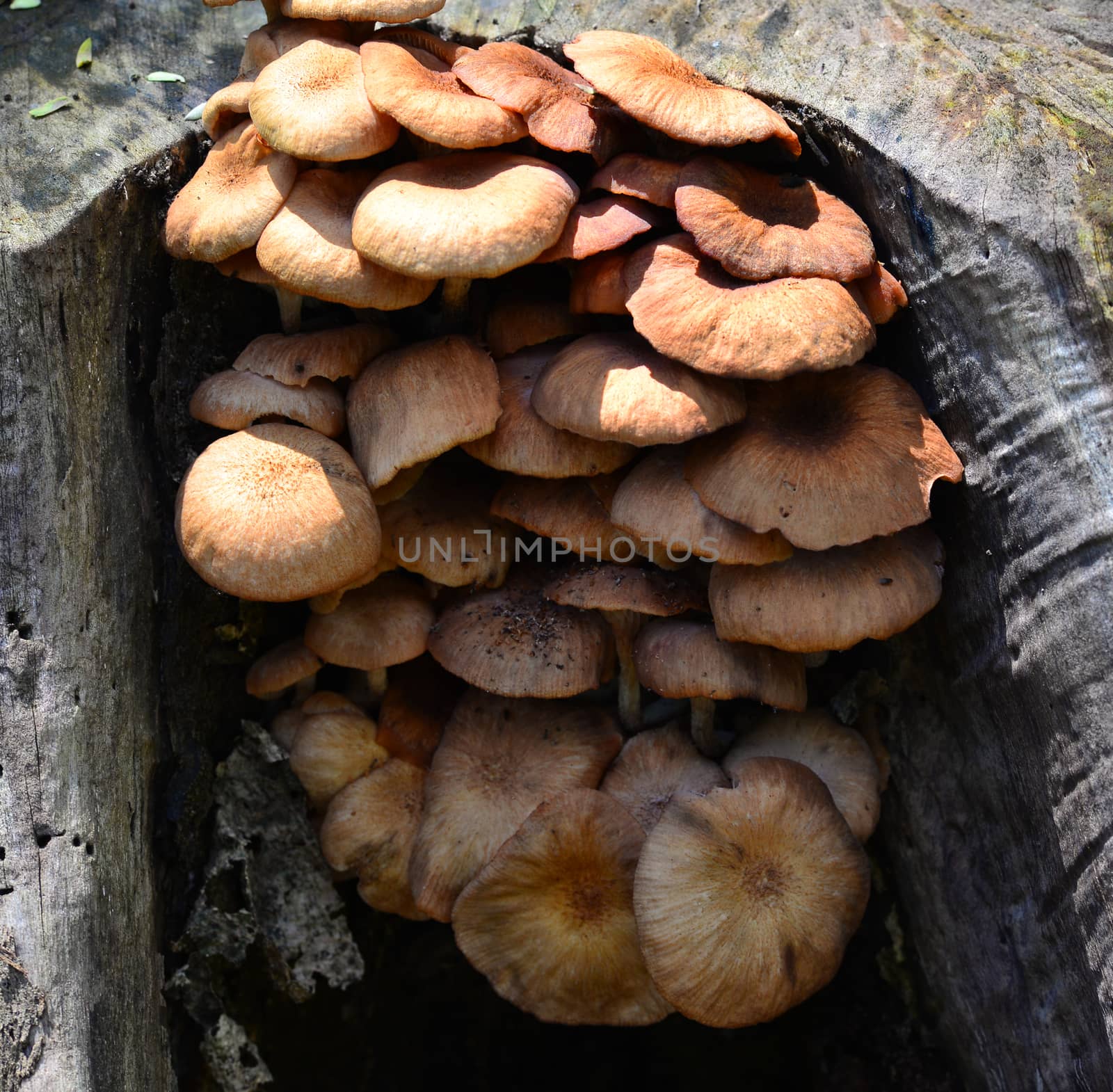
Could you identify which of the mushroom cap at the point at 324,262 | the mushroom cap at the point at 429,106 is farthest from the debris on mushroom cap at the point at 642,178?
the mushroom cap at the point at 324,262

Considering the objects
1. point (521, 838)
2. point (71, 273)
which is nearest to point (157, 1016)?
point (521, 838)

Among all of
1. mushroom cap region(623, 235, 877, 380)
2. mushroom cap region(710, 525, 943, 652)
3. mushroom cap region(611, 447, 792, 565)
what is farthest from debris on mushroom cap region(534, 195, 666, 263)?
mushroom cap region(710, 525, 943, 652)

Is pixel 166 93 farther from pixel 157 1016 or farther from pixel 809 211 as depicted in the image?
pixel 157 1016

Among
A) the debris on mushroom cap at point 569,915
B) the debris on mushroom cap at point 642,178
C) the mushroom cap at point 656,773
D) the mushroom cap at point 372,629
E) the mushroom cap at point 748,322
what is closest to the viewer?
the mushroom cap at point 748,322

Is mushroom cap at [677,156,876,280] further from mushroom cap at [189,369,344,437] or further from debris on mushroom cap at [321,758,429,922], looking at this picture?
debris on mushroom cap at [321,758,429,922]

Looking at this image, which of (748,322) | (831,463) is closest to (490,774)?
(831,463)

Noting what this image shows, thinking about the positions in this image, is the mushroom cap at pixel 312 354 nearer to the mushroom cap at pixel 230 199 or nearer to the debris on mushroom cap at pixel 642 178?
the mushroom cap at pixel 230 199

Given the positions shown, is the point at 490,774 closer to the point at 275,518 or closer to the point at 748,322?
the point at 275,518

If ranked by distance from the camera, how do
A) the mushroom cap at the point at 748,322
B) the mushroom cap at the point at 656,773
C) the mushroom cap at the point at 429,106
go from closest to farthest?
1. the mushroom cap at the point at 748,322
2. the mushroom cap at the point at 429,106
3. the mushroom cap at the point at 656,773
